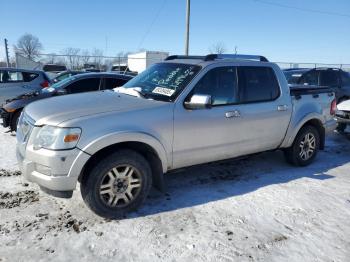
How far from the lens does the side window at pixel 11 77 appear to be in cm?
1018

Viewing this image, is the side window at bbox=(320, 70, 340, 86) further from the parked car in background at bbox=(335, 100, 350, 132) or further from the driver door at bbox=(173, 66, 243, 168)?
the driver door at bbox=(173, 66, 243, 168)

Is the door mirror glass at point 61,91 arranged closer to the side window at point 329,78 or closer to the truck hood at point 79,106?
the truck hood at point 79,106

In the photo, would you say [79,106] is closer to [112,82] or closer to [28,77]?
[112,82]

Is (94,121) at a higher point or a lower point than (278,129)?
higher

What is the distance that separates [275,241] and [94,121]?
227cm

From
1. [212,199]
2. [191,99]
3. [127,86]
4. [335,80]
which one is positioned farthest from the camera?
[335,80]

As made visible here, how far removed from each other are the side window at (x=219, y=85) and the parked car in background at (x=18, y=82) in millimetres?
7381

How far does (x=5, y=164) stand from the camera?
5648 millimetres

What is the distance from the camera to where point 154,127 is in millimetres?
3969

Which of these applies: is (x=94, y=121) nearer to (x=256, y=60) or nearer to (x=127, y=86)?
(x=127, y=86)

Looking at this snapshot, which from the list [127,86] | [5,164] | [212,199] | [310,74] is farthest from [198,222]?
[310,74]

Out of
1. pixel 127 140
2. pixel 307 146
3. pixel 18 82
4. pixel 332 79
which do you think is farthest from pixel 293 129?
pixel 18 82

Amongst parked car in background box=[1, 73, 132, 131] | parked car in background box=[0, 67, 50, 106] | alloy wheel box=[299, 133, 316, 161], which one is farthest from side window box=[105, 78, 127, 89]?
alloy wheel box=[299, 133, 316, 161]

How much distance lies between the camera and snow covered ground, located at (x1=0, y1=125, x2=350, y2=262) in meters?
3.24
